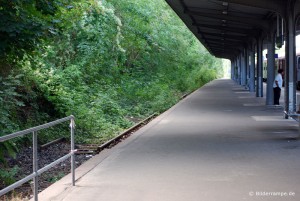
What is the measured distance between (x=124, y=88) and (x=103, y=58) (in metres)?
3.63

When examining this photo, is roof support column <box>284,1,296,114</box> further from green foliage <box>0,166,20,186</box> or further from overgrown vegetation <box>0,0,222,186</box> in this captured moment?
green foliage <box>0,166,20,186</box>

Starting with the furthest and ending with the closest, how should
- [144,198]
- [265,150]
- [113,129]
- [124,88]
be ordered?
1. [124,88]
2. [113,129]
3. [265,150]
4. [144,198]

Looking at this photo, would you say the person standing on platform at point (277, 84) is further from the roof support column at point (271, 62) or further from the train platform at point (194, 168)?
the train platform at point (194, 168)

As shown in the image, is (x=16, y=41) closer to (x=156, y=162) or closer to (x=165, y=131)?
(x=156, y=162)

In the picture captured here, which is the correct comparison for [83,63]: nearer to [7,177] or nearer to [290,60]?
[290,60]

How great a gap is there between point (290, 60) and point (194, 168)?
10031 mm

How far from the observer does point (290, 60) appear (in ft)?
56.4

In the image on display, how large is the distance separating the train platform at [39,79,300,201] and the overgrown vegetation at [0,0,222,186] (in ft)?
6.19

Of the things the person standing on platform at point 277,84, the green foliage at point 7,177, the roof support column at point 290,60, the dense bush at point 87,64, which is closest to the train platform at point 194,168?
the green foliage at point 7,177

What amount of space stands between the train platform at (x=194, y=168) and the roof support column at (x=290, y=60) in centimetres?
292

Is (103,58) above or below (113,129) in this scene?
above

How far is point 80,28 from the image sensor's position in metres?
20.6

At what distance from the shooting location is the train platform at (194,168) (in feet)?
21.7

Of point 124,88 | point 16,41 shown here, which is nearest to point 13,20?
point 16,41
